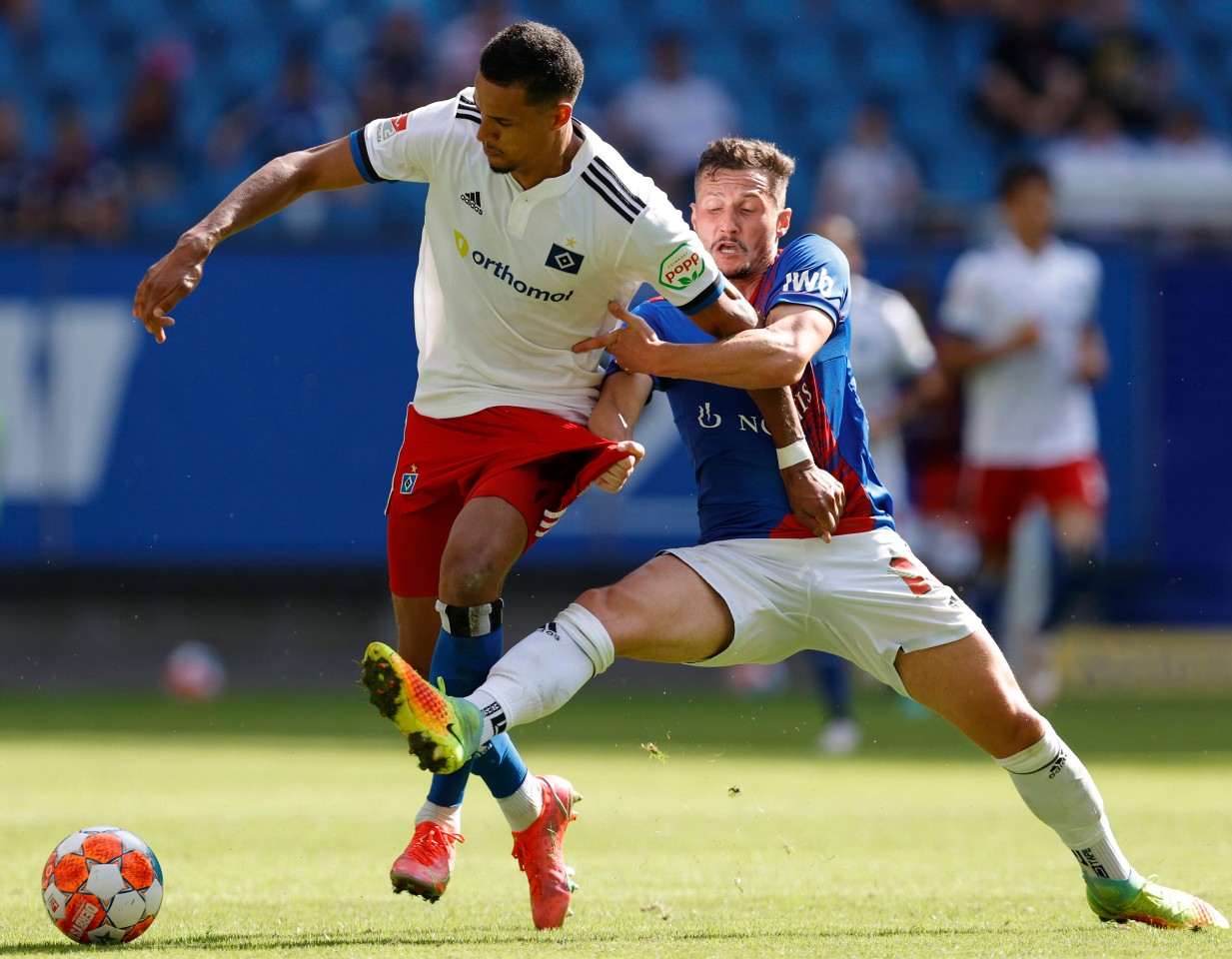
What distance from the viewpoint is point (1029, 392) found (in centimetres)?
1123

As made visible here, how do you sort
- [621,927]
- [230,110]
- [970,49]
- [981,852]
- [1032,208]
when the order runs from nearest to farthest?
[621,927]
[981,852]
[1032,208]
[230,110]
[970,49]

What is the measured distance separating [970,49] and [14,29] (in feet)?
26.1

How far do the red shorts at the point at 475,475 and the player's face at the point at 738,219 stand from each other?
2.03 feet

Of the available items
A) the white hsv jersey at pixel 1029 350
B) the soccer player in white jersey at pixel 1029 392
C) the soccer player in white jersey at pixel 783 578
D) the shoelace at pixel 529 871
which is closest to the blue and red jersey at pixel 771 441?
the soccer player in white jersey at pixel 783 578

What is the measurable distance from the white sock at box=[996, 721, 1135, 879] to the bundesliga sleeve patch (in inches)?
58.1

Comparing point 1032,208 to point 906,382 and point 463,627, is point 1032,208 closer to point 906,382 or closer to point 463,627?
point 906,382

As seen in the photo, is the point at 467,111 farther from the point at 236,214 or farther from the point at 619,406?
the point at 619,406

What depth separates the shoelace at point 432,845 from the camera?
16.3 ft

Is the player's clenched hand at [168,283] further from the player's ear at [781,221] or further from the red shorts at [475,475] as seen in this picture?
the player's ear at [781,221]

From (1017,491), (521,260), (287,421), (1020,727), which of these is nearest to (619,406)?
(521,260)

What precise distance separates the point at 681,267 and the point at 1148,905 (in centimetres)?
203

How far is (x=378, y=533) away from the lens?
1235 cm

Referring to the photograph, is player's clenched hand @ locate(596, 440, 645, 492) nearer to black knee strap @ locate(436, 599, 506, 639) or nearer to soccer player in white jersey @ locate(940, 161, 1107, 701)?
black knee strap @ locate(436, 599, 506, 639)

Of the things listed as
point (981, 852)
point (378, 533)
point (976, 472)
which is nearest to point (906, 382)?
point (976, 472)
